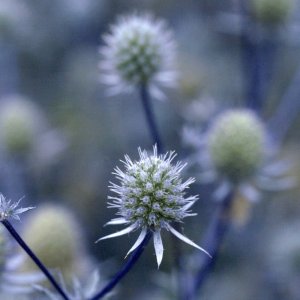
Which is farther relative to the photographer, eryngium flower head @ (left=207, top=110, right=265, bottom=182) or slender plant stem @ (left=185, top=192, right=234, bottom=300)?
eryngium flower head @ (left=207, top=110, right=265, bottom=182)

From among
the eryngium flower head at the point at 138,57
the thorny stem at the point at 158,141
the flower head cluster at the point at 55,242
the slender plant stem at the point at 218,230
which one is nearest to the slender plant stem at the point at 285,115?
the slender plant stem at the point at 218,230

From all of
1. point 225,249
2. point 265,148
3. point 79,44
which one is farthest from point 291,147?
point 79,44

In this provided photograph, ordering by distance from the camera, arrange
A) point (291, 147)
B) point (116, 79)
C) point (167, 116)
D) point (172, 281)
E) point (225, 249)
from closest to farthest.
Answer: point (172, 281)
point (116, 79)
point (225, 249)
point (291, 147)
point (167, 116)

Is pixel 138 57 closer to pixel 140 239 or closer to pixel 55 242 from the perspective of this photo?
pixel 55 242

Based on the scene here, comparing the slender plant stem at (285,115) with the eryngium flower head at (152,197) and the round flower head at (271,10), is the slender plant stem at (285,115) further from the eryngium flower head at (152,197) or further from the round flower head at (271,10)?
the eryngium flower head at (152,197)

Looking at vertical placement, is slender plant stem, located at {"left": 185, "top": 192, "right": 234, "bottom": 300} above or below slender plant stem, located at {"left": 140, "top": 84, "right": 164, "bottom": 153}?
below

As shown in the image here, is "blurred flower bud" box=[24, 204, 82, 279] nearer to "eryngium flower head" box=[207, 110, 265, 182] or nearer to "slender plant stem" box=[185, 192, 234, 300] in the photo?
"slender plant stem" box=[185, 192, 234, 300]

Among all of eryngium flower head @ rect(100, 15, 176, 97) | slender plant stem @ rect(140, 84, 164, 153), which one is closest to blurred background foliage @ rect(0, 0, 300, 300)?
eryngium flower head @ rect(100, 15, 176, 97)

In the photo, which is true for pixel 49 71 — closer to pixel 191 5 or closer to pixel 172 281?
pixel 191 5
